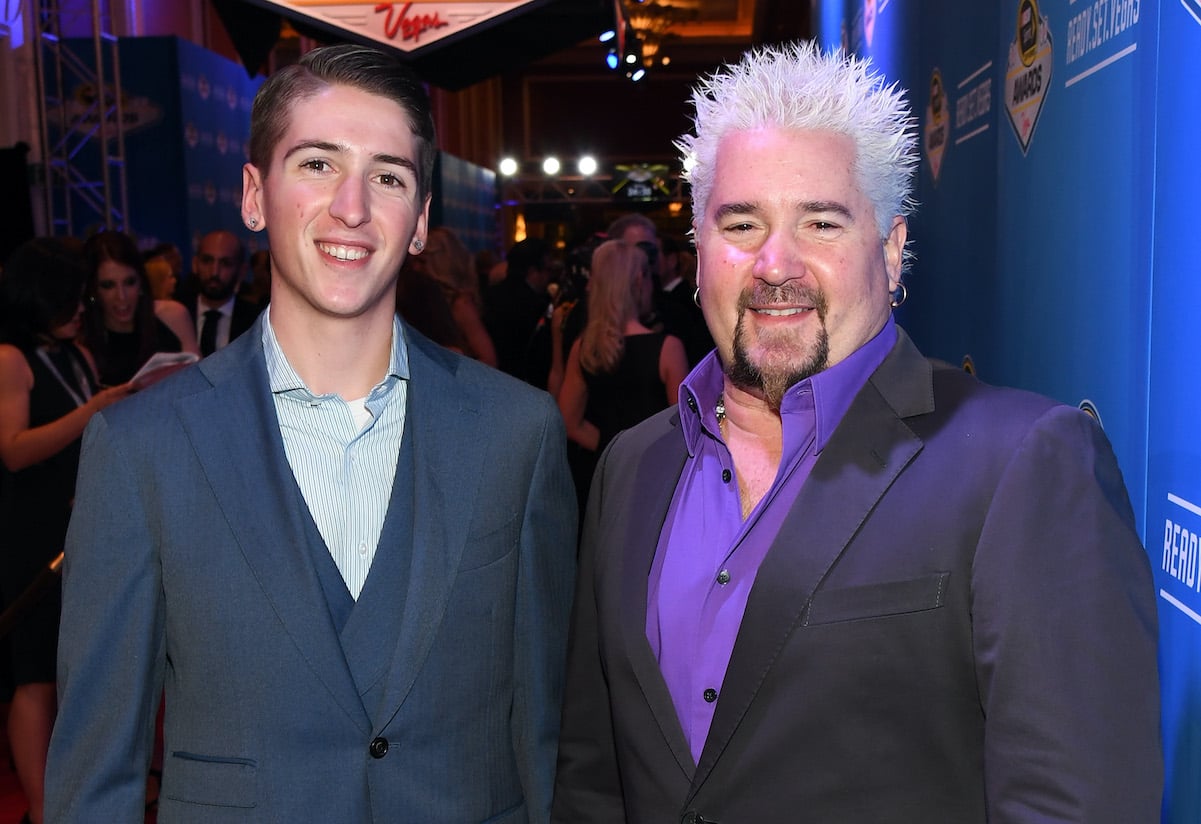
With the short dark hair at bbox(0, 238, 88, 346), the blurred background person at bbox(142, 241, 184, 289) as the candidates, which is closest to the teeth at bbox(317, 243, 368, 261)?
the short dark hair at bbox(0, 238, 88, 346)

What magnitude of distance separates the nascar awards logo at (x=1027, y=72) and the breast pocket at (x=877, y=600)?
4.49 feet

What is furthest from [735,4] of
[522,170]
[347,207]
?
[347,207]

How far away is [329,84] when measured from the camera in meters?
1.88

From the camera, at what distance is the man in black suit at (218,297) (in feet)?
20.1

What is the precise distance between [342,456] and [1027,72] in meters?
1.67

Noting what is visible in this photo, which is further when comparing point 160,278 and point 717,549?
point 160,278

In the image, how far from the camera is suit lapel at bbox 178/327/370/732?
5.62 feet

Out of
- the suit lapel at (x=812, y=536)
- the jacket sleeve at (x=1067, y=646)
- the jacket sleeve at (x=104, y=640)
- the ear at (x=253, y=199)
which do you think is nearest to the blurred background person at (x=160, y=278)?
the ear at (x=253, y=199)

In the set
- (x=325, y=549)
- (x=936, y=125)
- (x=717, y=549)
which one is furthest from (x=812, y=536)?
(x=936, y=125)

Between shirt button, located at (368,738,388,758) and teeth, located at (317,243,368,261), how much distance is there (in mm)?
734

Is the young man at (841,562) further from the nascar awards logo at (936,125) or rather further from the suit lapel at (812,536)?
the nascar awards logo at (936,125)

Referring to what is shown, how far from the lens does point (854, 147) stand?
65.9 inches

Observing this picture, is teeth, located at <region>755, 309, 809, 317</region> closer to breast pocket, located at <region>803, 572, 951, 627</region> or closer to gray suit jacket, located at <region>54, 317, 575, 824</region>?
breast pocket, located at <region>803, 572, 951, 627</region>

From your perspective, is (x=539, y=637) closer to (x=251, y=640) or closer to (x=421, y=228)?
(x=251, y=640)
